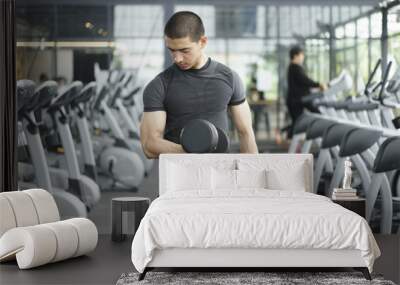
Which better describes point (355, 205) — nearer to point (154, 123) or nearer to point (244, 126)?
point (244, 126)

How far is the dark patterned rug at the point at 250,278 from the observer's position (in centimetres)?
579

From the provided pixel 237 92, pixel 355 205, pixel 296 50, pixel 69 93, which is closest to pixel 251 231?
pixel 355 205

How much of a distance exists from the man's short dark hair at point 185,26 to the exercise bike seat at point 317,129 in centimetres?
155

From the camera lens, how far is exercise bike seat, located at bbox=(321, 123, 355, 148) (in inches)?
331

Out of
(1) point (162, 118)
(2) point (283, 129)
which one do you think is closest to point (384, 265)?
(2) point (283, 129)

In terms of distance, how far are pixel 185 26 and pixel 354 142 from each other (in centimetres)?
219

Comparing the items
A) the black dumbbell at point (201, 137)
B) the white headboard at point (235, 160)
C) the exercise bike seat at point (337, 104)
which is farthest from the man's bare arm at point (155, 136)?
the exercise bike seat at point (337, 104)

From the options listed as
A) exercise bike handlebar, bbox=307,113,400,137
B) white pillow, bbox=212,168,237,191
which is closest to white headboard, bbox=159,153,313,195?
white pillow, bbox=212,168,237,191

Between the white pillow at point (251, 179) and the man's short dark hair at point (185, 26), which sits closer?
the white pillow at point (251, 179)

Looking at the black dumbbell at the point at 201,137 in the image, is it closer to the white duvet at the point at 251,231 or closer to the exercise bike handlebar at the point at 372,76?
the exercise bike handlebar at the point at 372,76

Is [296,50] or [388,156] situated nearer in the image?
[388,156]

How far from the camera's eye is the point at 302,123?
27.9ft

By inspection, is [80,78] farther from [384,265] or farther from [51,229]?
[384,265]

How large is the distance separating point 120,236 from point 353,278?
2701 mm
